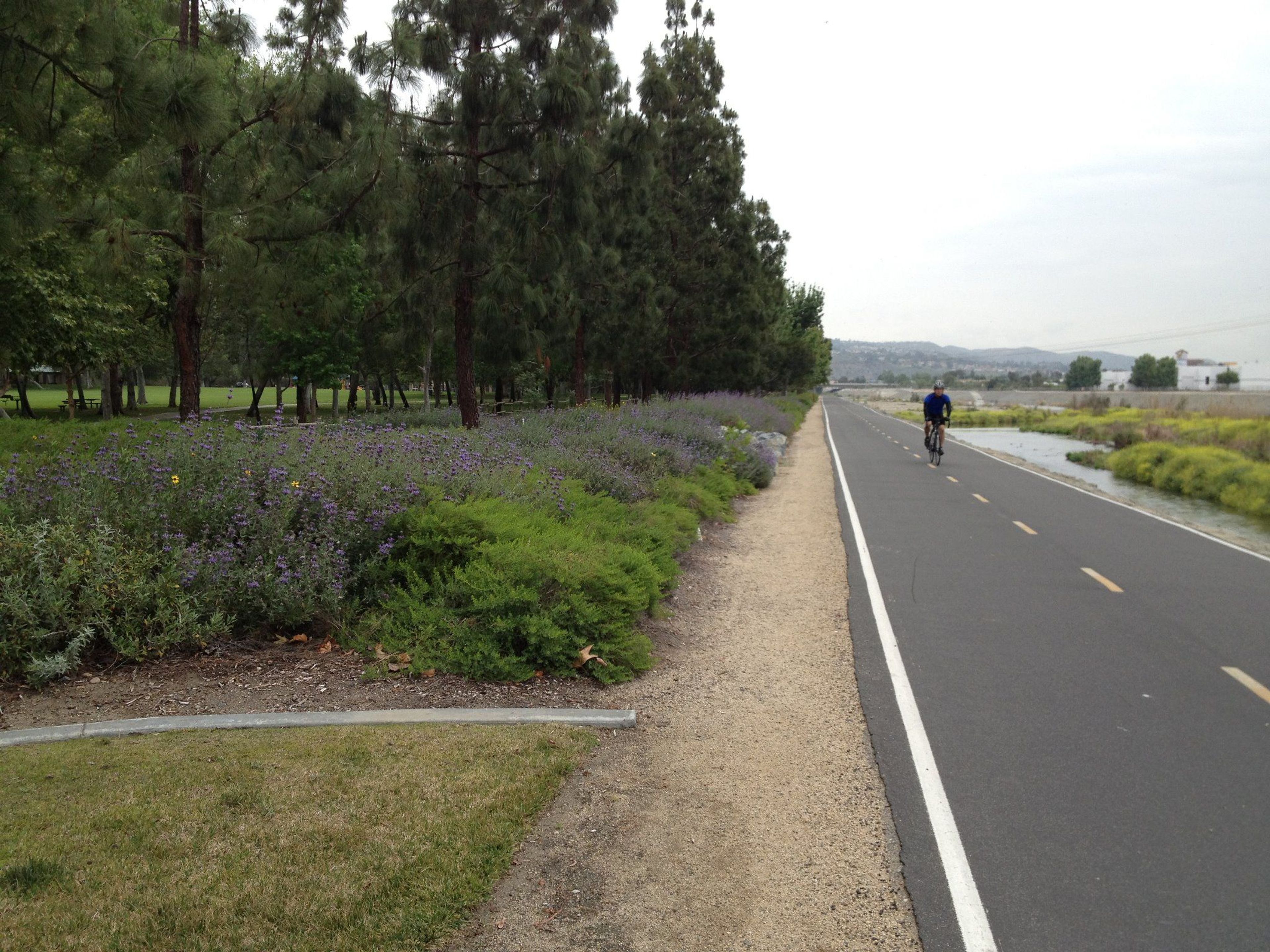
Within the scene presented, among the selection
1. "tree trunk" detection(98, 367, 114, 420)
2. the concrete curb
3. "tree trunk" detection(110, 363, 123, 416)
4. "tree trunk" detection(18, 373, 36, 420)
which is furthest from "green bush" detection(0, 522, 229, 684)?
"tree trunk" detection(98, 367, 114, 420)

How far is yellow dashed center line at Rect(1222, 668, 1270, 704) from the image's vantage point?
6395mm

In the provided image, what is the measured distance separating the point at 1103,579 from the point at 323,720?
27.8ft

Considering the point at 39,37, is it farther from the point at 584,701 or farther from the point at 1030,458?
the point at 1030,458

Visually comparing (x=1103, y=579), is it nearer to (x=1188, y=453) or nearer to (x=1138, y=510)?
(x=1138, y=510)

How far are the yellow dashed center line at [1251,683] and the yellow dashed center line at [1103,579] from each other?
2926 mm

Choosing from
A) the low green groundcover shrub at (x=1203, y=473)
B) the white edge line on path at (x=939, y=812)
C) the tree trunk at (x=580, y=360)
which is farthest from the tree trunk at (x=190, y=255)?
the low green groundcover shrub at (x=1203, y=473)

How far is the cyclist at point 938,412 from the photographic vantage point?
953 inches

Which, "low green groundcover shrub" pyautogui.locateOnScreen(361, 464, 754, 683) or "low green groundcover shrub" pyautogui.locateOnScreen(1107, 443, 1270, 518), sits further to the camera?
"low green groundcover shrub" pyautogui.locateOnScreen(1107, 443, 1270, 518)

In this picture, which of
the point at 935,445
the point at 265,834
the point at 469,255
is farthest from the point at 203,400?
the point at 265,834

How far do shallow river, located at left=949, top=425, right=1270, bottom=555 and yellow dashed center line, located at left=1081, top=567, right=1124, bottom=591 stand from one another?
4.11m

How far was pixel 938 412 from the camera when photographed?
2486 cm

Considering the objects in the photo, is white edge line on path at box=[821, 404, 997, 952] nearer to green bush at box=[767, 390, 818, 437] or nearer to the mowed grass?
the mowed grass

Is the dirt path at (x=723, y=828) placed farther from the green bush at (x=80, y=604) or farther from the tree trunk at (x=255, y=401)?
the tree trunk at (x=255, y=401)

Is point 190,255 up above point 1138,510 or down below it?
above
